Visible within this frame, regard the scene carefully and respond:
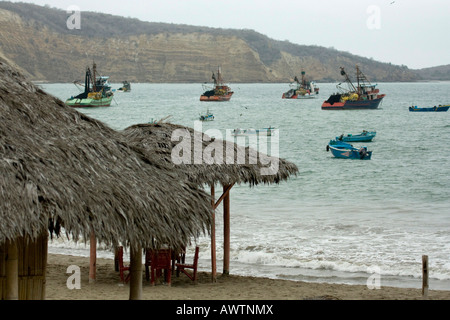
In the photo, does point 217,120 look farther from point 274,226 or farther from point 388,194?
point 274,226

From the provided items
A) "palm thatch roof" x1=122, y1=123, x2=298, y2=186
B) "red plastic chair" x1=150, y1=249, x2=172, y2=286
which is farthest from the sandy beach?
"palm thatch roof" x1=122, y1=123, x2=298, y2=186

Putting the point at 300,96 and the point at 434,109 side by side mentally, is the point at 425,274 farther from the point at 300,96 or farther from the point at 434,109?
the point at 300,96

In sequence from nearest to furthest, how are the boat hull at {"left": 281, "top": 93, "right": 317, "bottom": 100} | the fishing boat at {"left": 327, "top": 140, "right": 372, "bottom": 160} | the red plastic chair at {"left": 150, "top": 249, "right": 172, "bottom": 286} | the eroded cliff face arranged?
the red plastic chair at {"left": 150, "top": 249, "right": 172, "bottom": 286} → the fishing boat at {"left": 327, "top": 140, "right": 372, "bottom": 160} → the boat hull at {"left": 281, "top": 93, "right": 317, "bottom": 100} → the eroded cliff face

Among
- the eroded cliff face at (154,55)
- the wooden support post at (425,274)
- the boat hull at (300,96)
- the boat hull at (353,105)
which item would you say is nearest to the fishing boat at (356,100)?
the boat hull at (353,105)

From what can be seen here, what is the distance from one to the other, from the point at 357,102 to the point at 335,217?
196 ft

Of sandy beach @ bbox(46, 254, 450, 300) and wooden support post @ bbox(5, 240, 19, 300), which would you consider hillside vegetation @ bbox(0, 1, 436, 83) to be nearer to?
sandy beach @ bbox(46, 254, 450, 300)

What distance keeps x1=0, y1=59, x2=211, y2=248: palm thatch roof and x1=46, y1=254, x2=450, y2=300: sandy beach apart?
9.96ft

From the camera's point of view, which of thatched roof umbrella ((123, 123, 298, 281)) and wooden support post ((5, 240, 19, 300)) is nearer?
wooden support post ((5, 240, 19, 300))

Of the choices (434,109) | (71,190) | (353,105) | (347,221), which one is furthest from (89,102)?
(71,190)

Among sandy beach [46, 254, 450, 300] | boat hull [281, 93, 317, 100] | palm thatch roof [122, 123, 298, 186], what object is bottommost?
sandy beach [46, 254, 450, 300]

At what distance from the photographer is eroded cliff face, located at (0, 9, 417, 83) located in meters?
151

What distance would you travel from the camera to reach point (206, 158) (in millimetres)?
9383

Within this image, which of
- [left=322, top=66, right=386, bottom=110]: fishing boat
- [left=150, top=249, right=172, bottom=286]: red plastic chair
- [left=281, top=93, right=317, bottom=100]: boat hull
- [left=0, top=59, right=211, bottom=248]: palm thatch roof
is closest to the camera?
[left=0, top=59, right=211, bottom=248]: palm thatch roof
